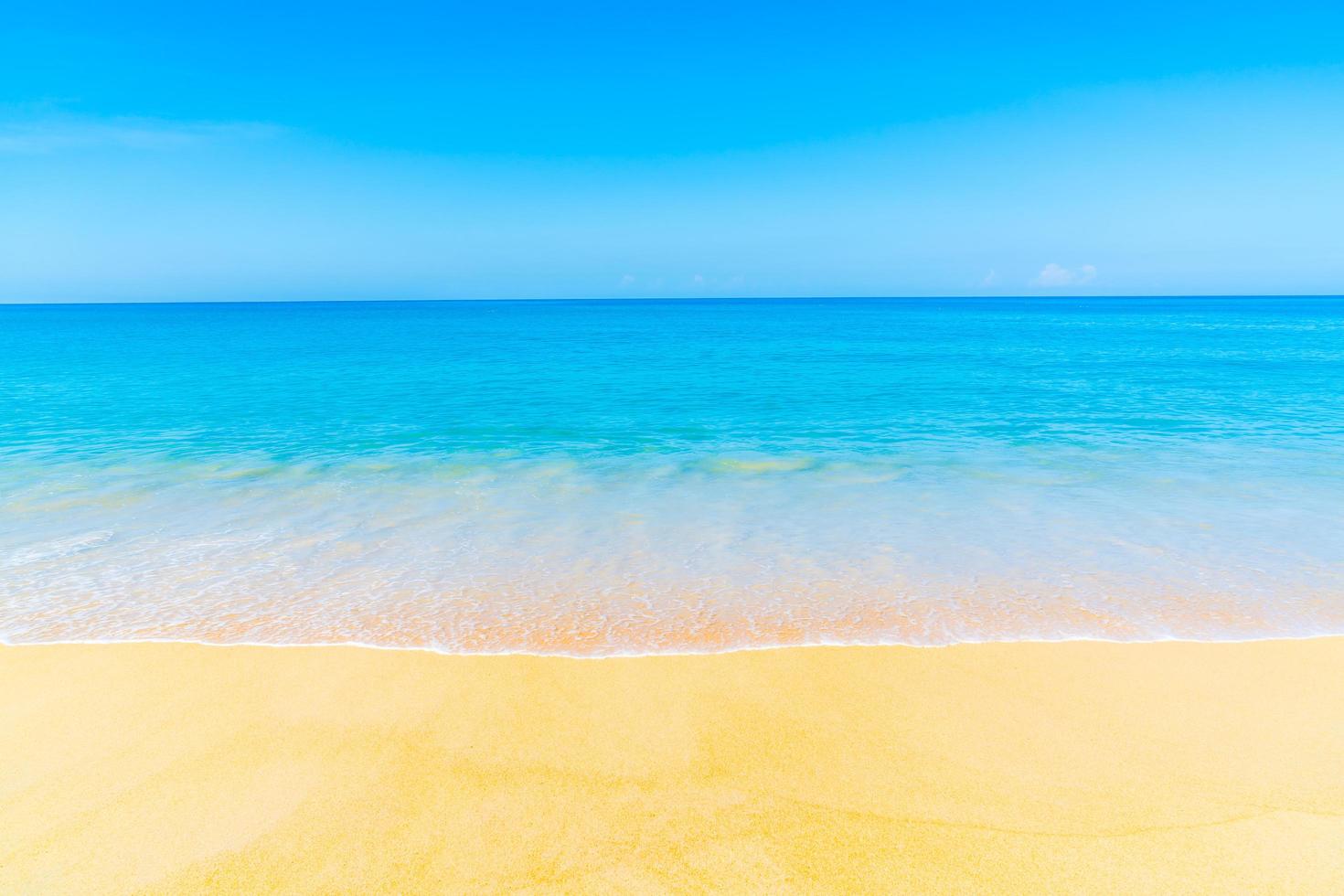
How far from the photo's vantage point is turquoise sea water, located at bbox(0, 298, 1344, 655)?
6629mm

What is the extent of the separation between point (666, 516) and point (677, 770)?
5.53 meters

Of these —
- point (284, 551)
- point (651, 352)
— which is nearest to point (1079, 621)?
point (284, 551)

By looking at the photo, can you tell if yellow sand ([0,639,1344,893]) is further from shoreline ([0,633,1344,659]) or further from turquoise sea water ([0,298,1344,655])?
turquoise sea water ([0,298,1344,655])

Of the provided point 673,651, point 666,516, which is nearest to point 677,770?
point 673,651

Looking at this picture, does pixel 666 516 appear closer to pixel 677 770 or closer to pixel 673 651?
pixel 673 651

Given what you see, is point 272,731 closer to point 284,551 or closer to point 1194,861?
point 284,551

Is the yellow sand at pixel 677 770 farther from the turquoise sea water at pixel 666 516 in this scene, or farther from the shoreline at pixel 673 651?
the turquoise sea water at pixel 666 516

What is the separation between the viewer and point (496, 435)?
1543 cm

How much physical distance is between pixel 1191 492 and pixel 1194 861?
886cm

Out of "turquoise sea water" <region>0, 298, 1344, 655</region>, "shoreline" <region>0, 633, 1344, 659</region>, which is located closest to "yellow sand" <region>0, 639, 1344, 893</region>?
"shoreline" <region>0, 633, 1344, 659</region>

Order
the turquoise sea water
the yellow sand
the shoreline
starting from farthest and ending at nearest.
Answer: the turquoise sea water
the shoreline
the yellow sand

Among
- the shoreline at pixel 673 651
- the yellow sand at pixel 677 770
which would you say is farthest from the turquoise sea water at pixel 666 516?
the yellow sand at pixel 677 770

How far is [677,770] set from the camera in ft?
14.4

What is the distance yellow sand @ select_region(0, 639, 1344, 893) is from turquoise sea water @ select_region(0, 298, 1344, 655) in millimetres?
650
